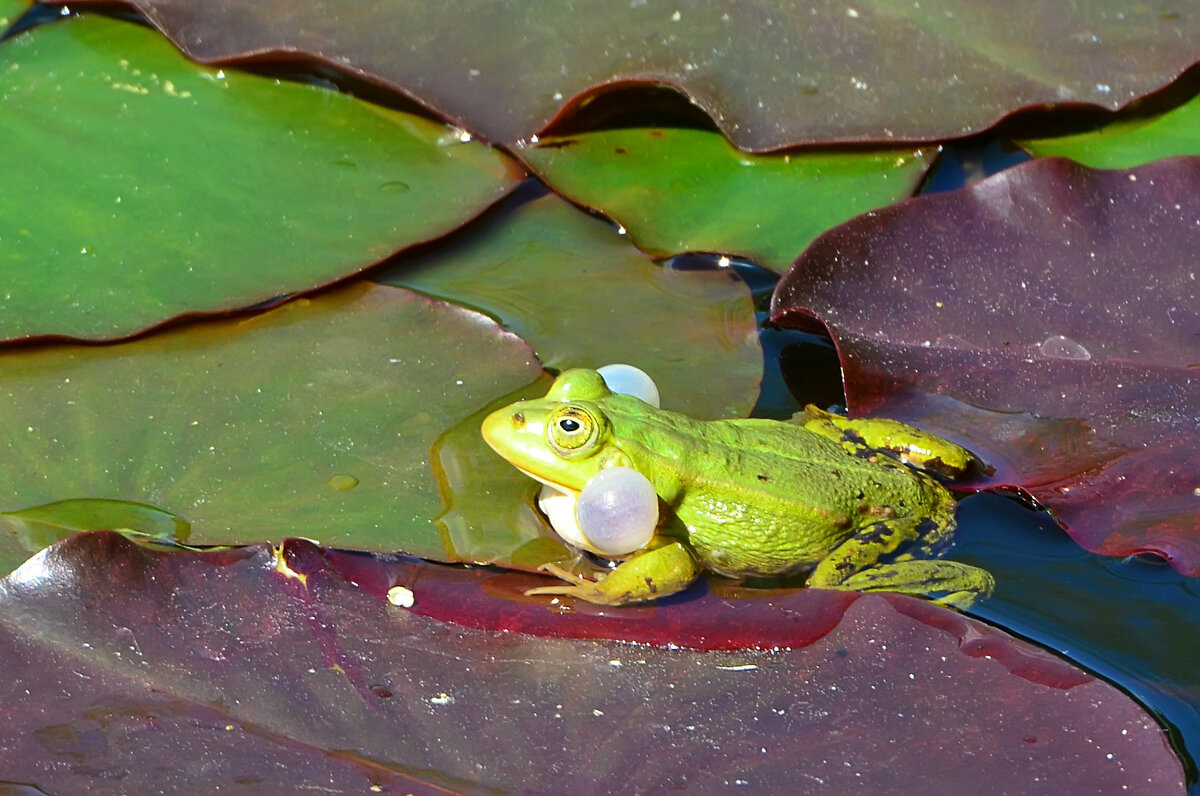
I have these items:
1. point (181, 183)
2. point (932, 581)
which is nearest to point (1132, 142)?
point (932, 581)

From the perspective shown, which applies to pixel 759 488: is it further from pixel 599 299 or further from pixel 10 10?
pixel 10 10

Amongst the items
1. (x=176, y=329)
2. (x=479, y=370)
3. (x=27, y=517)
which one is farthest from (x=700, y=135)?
(x=27, y=517)

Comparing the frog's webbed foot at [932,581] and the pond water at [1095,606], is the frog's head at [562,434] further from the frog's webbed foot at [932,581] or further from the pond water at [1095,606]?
the pond water at [1095,606]

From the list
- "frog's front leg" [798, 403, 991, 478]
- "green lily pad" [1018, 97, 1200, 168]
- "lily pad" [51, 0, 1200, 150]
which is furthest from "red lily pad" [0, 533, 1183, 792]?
"green lily pad" [1018, 97, 1200, 168]

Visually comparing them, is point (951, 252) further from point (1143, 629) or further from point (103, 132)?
point (103, 132)

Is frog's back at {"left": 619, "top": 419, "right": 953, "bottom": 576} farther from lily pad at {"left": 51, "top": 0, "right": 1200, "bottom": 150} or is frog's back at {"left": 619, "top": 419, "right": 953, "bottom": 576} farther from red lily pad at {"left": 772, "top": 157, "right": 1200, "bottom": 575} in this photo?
lily pad at {"left": 51, "top": 0, "right": 1200, "bottom": 150}
